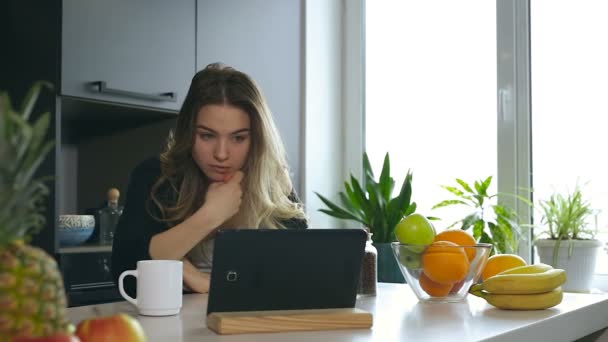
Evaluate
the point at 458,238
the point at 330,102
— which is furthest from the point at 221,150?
the point at 330,102

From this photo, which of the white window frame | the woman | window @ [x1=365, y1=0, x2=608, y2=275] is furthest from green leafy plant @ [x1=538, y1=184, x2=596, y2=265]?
the woman

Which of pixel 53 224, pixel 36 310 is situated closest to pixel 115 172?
pixel 53 224

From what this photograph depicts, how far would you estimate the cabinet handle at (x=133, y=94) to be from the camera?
2598 millimetres

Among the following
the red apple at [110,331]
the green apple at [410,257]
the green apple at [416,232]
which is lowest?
the green apple at [410,257]

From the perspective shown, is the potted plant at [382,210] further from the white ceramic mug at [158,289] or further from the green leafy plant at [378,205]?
the white ceramic mug at [158,289]

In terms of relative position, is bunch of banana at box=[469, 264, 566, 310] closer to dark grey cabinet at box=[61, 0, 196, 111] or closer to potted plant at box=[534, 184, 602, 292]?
potted plant at box=[534, 184, 602, 292]

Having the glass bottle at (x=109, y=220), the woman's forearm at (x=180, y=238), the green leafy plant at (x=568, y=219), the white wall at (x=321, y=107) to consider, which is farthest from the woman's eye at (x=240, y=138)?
the white wall at (x=321, y=107)

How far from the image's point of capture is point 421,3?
3.49 metres

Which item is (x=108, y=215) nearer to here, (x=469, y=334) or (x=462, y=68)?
(x=462, y=68)

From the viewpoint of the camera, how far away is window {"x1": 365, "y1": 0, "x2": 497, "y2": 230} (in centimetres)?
326

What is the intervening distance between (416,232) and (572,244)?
1.30m

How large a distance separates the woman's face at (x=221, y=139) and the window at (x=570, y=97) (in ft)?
4.69

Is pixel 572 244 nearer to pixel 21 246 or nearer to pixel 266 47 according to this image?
pixel 266 47

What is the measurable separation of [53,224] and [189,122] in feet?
2.37
